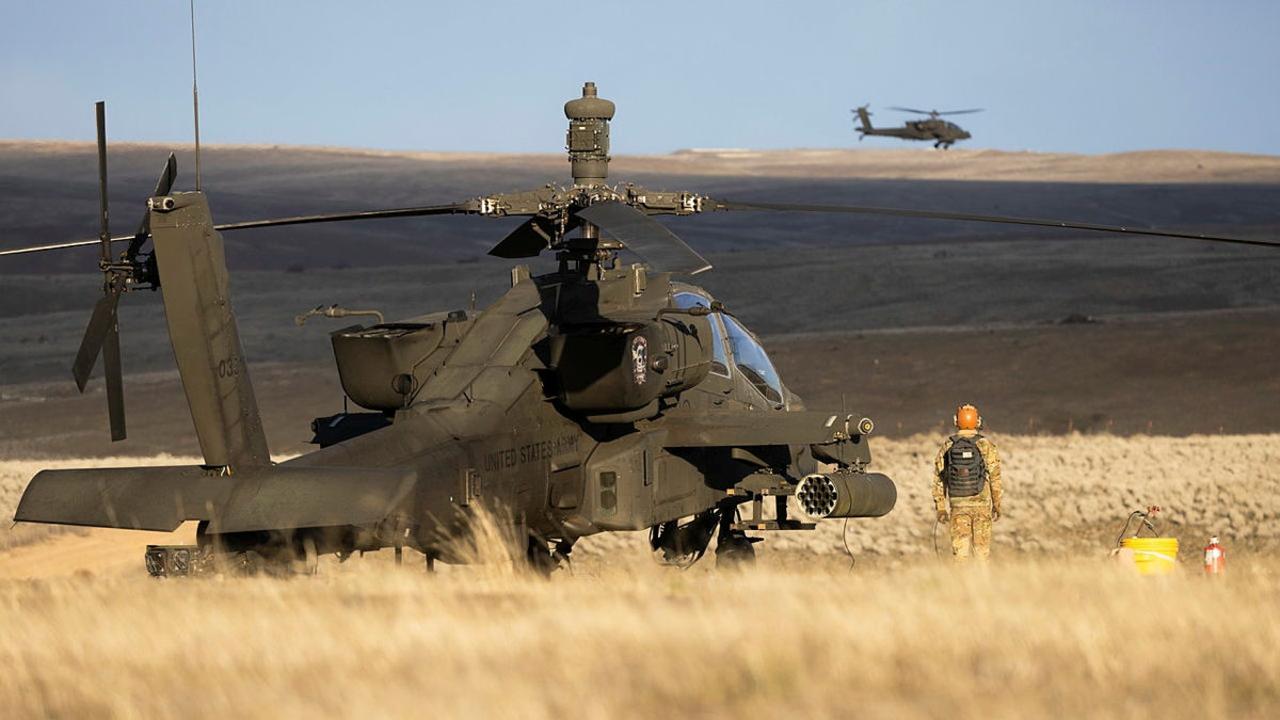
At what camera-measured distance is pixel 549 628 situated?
8.67 meters

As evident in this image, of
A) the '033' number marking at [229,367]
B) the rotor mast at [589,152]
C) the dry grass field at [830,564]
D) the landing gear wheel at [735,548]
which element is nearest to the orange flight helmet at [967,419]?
the dry grass field at [830,564]

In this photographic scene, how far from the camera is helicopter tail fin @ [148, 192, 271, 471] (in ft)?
36.1

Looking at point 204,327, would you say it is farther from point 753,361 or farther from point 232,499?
point 753,361

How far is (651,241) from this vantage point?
35.7 ft

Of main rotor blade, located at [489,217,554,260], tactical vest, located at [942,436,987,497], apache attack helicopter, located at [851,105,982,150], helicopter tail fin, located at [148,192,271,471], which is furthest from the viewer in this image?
apache attack helicopter, located at [851,105,982,150]

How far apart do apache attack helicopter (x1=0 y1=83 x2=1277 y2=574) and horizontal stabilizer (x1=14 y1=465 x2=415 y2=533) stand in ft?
0.05

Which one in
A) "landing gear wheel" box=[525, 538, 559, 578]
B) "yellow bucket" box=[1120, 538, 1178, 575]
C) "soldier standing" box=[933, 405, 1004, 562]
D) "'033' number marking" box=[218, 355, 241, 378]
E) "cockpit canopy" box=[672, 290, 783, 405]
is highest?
"'033' number marking" box=[218, 355, 241, 378]

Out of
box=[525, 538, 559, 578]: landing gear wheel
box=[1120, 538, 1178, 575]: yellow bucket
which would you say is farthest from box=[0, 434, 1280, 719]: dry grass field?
box=[1120, 538, 1178, 575]: yellow bucket

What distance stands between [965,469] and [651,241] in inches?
200

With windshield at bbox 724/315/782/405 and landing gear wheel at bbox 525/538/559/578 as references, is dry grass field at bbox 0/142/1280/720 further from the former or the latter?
windshield at bbox 724/315/782/405

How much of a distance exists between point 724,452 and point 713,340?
42.9 inches

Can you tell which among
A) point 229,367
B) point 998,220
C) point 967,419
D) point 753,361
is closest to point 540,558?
point 753,361

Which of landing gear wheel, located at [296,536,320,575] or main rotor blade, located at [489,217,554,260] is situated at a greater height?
main rotor blade, located at [489,217,554,260]

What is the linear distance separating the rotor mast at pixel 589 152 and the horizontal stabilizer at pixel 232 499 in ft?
13.1
